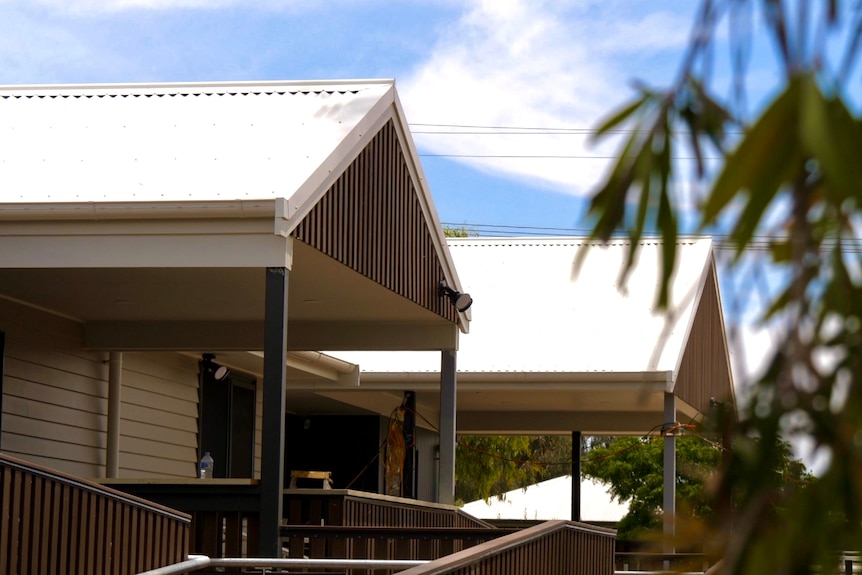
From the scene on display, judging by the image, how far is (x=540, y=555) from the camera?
27.4 ft

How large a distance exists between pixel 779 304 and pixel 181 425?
13945 mm

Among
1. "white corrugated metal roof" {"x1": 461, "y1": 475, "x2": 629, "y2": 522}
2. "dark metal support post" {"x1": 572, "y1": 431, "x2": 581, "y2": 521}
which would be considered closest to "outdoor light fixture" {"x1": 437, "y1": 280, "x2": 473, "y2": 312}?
"dark metal support post" {"x1": 572, "y1": 431, "x2": 581, "y2": 521}

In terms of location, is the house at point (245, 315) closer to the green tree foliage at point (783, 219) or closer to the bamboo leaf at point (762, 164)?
the green tree foliage at point (783, 219)

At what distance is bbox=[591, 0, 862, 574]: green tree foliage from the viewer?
1516mm

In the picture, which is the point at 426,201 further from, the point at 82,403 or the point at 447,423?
the point at 82,403

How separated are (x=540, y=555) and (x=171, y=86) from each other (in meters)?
5.29

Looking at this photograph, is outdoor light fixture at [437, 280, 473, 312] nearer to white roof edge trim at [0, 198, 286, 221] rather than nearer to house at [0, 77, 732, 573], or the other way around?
house at [0, 77, 732, 573]

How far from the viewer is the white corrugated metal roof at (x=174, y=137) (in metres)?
8.83

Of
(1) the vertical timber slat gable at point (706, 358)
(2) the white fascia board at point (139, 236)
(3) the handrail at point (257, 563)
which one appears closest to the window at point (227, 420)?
(1) the vertical timber slat gable at point (706, 358)

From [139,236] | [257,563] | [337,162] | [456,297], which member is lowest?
[257,563]

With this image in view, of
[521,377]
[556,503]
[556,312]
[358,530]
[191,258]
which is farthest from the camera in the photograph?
[556,503]

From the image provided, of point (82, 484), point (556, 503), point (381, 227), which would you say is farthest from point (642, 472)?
point (556, 503)

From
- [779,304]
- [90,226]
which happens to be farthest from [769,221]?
[90,226]

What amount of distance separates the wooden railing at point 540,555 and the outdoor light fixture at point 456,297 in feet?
8.49
